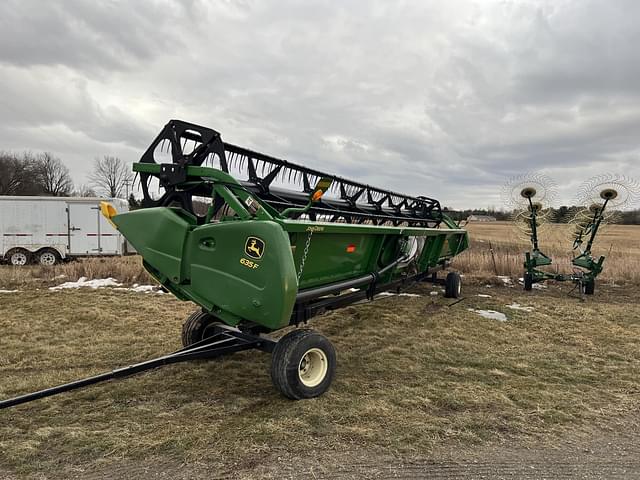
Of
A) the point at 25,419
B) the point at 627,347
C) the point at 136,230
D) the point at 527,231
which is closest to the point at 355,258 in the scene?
the point at 136,230

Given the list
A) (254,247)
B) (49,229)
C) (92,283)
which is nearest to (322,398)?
(254,247)

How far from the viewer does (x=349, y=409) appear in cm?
346

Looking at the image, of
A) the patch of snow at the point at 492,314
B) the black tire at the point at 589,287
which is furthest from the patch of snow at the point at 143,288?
the black tire at the point at 589,287

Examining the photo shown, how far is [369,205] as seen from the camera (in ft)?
24.5

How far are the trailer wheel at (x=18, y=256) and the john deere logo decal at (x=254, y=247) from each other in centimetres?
1575

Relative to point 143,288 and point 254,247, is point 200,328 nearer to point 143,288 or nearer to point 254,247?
point 254,247

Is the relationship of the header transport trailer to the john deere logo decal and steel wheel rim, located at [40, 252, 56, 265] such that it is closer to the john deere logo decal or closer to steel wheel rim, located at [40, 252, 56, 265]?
the john deere logo decal

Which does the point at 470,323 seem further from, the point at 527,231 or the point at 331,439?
the point at 527,231

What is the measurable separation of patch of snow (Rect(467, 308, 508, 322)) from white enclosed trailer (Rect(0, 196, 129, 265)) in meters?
13.4

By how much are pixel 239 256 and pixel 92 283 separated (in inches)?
309

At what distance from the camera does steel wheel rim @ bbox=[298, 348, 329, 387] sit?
3695 millimetres

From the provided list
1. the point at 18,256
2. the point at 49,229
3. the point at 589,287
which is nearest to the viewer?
the point at 589,287

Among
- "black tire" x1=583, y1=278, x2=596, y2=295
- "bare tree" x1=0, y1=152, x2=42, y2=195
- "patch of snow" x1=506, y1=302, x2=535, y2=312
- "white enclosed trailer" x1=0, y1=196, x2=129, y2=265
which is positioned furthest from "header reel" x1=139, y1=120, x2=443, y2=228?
"bare tree" x1=0, y1=152, x2=42, y2=195

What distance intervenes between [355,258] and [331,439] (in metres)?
2.20
